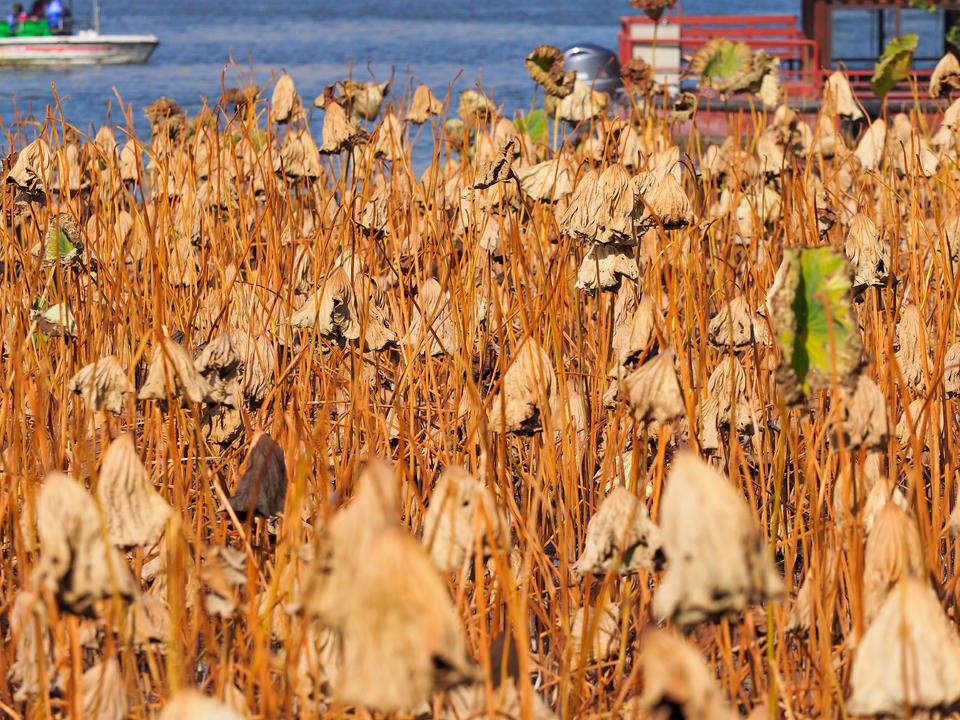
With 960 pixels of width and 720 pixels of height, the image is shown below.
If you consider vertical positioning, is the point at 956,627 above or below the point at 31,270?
below

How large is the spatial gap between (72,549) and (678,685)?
1.19 feet

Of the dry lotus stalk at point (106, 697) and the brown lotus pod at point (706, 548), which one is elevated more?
the brown lotus pod at point (706, 548)

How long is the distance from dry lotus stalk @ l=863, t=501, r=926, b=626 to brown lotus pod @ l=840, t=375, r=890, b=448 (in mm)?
81

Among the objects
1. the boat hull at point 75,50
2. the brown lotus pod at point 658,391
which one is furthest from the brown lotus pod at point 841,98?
the boat hull at point 75,50

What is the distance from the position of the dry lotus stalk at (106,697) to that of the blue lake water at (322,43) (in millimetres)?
2658

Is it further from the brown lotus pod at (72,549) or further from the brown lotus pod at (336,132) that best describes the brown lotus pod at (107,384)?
the brown lotus pod at (336,132)

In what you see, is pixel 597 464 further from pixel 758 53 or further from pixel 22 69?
pixel 22 69

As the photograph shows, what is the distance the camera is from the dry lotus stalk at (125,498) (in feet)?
3.05

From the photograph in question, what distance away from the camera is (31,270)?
196cm

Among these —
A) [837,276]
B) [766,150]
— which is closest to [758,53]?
[766,150]

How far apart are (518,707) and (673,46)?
8857 mm

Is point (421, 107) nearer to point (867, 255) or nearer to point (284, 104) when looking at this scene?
point (284, 104)

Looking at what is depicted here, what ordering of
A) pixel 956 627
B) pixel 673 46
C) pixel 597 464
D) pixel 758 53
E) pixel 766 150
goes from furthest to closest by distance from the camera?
pixel 673 46 < pixel 758 53 < pixel 766 150 < pixel 597 464 < pixel 956 627

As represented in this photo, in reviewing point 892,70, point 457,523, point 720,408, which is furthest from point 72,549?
point 892,70
